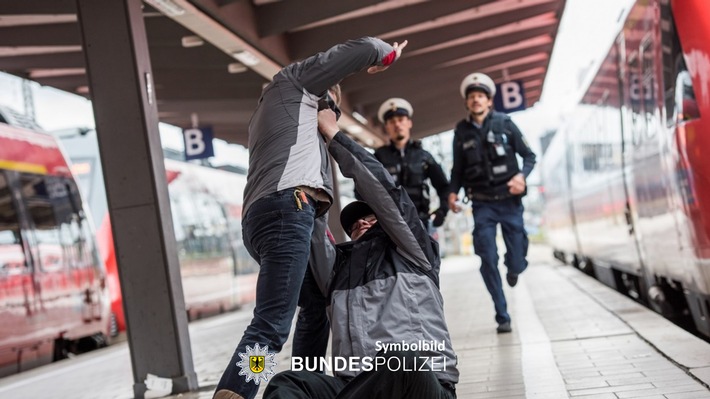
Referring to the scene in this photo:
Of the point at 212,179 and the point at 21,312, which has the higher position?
the point at 212,179

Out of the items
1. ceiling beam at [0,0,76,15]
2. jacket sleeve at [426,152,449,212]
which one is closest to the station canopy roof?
ceiling beam at [0,0,76,15]

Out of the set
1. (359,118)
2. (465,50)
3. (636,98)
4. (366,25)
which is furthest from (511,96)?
(636,98)

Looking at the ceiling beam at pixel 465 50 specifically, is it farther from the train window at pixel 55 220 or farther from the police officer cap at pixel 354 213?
the police officer cap at pixel 354 213

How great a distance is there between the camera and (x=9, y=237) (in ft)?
44.6

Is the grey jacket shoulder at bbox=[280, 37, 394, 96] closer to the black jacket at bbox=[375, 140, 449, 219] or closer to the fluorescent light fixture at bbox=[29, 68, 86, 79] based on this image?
the black jacket at bbox=[375, 140, 449, 219]

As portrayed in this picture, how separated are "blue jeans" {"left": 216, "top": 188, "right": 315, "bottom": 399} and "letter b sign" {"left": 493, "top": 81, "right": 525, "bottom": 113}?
17.5m

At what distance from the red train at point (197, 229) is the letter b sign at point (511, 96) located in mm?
7277

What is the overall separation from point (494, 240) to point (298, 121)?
4.29m

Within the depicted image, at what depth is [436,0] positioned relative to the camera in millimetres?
13500

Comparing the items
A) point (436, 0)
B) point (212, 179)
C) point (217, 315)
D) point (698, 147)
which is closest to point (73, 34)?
point (436, 0)

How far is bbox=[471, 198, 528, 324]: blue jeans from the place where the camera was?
27.3ft

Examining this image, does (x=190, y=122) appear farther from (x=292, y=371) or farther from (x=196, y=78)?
(x=292, y=371)

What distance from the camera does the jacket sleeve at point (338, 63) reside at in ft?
14.4

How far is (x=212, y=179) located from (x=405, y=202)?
22218 millimetres
